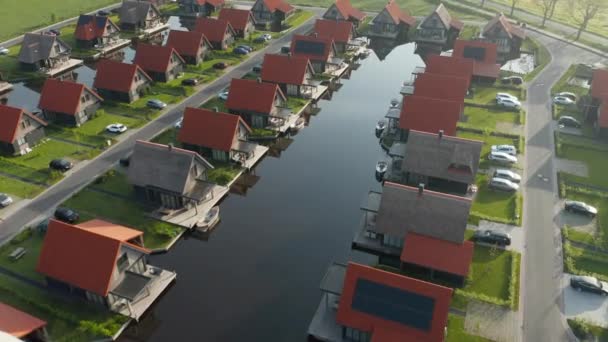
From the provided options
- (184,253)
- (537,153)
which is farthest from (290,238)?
(537,153)

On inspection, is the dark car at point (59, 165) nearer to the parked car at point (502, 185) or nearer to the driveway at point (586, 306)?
the parked car at point (502, 185)

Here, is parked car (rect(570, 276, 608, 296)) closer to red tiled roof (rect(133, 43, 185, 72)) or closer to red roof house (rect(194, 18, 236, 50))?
red tiled roof (rect(133, 43, 185, 72))

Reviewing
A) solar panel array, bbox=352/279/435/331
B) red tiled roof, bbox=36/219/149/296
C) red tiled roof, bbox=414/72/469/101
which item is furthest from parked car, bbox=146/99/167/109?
solar panel array, bbox=352/279/435/331

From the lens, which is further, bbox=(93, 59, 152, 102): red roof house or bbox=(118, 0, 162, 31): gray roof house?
bbox=(118, 0, 162, 31): gray roof house

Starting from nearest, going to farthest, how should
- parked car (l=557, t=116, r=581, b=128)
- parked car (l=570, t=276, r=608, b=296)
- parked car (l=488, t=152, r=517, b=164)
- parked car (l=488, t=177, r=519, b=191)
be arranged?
parked car (l=570, t=276, r=608, b=296), parked car (l=488, t=177, r=519, b=191), parked car (l=488, t=152, r=517, b=164), parked car (l=557, t=116, r=581, b=128)

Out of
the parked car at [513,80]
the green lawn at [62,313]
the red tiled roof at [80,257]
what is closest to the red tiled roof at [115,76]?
the red tiled roof at [80,257]
